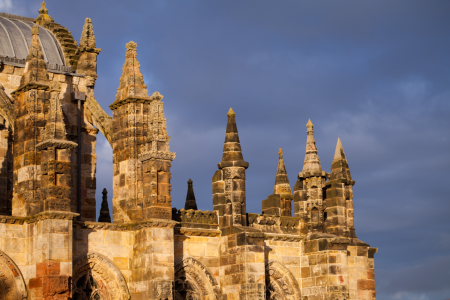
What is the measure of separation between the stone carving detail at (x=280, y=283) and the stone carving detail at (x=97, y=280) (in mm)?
6389

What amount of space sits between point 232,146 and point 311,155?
4.54 m

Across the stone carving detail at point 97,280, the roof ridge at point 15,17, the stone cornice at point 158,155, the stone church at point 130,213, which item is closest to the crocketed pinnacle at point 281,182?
the stone church at point 130,213

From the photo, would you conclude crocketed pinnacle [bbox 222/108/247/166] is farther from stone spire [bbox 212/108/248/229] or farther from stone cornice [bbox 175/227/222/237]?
stone cornice [bbox 175/227/222/237]

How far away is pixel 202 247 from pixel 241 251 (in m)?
1.69

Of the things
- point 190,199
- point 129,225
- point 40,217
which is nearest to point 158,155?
point 129,225

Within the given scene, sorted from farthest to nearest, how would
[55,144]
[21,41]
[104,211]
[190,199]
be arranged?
1. [104,211]
2. [190,199]
3. [21,41]
4. [55,144]

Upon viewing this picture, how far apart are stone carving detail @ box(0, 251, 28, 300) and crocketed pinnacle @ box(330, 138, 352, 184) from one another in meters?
14.6

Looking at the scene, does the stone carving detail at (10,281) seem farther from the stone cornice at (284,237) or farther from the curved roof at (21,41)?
the curved roof at (21,41)

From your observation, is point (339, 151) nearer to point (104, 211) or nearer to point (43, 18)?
point (104, 211)

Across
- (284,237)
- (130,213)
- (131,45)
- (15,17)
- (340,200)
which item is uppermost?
(15,17)

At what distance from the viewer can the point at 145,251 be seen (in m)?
28.3

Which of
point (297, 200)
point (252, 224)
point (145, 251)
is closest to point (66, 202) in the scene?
point (145, 251)

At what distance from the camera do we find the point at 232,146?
31.6 m

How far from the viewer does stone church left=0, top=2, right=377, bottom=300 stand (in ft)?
87.1
